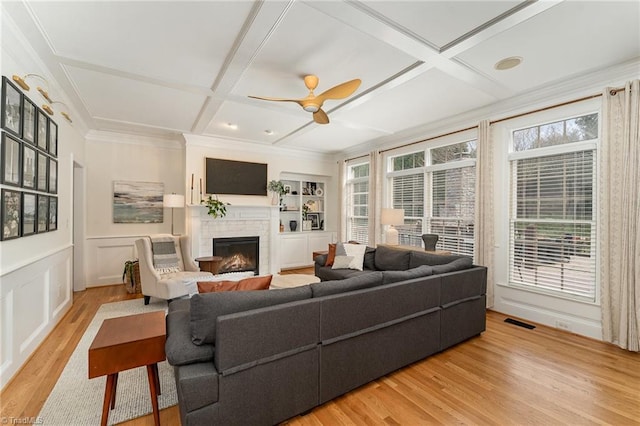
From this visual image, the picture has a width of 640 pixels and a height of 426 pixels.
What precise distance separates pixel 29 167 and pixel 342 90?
9.94ft

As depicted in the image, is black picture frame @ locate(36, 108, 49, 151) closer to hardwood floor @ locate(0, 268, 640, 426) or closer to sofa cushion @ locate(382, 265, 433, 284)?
Result: hardwood floor @ locate(0, 268, 640, 426)

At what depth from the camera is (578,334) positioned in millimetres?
3338

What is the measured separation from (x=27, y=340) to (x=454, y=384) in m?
3.85

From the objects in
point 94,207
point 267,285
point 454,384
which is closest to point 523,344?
point 454,384

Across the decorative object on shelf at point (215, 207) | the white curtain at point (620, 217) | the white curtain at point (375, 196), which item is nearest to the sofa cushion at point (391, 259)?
the white curtain at point (375, 196)

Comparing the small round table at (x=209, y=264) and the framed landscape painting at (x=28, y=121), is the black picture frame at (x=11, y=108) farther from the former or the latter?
the small round table at (x=209, y=264)

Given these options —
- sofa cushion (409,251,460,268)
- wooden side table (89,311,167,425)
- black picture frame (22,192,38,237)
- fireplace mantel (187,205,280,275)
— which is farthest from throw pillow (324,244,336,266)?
black picture frame (22,192,38,237)

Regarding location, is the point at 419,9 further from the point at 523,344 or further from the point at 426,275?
the point at 523,344

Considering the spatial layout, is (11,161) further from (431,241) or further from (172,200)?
(431,241)

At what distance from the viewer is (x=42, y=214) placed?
298cm

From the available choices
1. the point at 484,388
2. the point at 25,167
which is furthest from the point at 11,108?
the point at 484,388

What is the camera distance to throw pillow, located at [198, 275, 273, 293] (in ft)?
6.89

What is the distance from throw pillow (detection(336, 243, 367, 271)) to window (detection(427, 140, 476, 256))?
1365 millimetres

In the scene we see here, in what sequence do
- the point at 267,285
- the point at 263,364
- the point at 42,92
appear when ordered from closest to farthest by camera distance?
the point at 263,364 < the point at 267,285 < the point at 42,92
